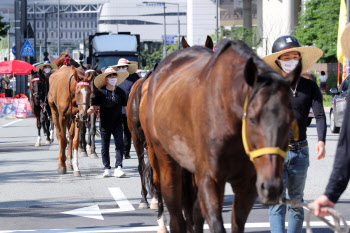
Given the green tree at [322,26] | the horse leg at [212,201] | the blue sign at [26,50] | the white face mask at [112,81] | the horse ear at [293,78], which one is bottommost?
the horse leg at [212,201]

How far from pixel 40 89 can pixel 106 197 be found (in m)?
9.82

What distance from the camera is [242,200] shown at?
559 centimetres

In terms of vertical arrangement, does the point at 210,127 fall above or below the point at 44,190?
above

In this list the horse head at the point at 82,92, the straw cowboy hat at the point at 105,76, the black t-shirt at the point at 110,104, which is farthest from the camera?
the black t-shirt at the point at 110,104

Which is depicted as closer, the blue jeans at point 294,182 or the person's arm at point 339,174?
the person's arm at point 339,174

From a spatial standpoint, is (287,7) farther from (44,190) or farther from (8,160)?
(44,190)

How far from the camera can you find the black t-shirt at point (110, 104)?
13820mm

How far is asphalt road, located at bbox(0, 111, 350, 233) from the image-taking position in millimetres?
9125

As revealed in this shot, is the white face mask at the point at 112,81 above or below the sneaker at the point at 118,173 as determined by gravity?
above

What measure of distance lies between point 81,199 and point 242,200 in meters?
6.00

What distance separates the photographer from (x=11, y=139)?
23453 millimetres

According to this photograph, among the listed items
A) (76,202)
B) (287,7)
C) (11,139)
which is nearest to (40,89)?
(11,139)

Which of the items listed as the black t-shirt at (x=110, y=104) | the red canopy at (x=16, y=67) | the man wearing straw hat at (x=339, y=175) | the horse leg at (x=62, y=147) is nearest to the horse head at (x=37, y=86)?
the horse leg at (x=62, y=147)

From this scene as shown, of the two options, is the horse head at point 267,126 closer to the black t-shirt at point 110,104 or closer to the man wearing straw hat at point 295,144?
the man wearing straw hat at point 295,144
